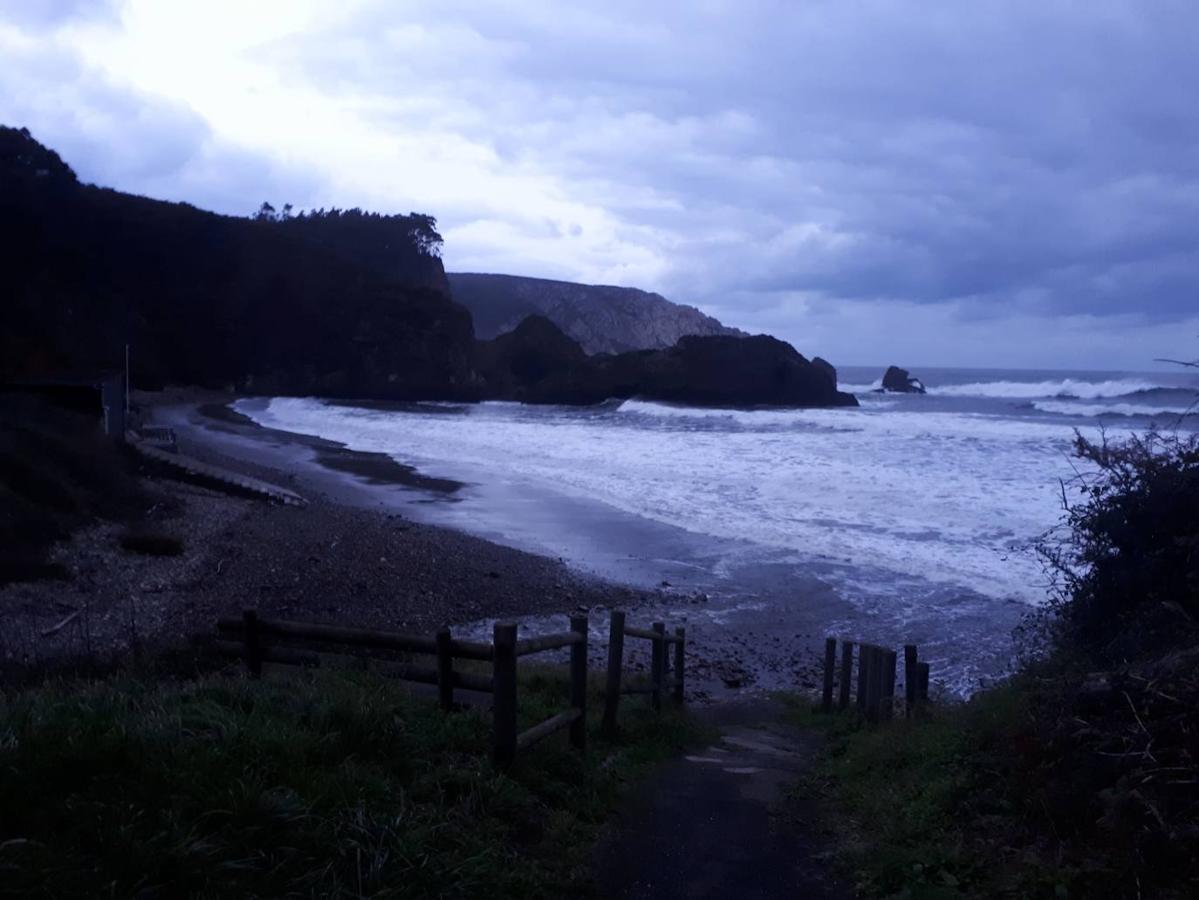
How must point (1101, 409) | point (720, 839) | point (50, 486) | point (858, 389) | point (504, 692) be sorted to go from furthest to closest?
point (858, 389), point (1101, 409), point (50, 486), point (720, 839), point (504, 692)

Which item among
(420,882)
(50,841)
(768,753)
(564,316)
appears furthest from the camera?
(564,316)

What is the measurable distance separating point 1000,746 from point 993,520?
→ 57.1ft

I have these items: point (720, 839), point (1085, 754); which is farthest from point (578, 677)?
point (1085, 754)

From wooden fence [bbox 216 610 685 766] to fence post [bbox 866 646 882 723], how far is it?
275 centimetres

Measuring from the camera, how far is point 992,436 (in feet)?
138

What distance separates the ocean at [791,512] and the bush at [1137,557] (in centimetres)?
77

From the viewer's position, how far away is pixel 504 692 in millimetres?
5805

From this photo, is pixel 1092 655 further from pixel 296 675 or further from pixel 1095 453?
pixel 296 675

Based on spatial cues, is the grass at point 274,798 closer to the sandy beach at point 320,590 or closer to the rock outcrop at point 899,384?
the sandy beach at point 320,590

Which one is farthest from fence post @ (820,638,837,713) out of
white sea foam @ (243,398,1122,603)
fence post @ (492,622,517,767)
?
white sea foam @ (243,398,1122,603)

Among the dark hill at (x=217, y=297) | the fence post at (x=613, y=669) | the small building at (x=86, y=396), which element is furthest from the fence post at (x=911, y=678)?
the dark hill at (x=217, y=297)

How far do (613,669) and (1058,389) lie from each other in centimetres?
8772

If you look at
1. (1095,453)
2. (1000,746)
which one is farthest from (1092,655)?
(1095,453)

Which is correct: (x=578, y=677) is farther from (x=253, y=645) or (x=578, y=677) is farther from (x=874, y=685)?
(x=874, y=685)
